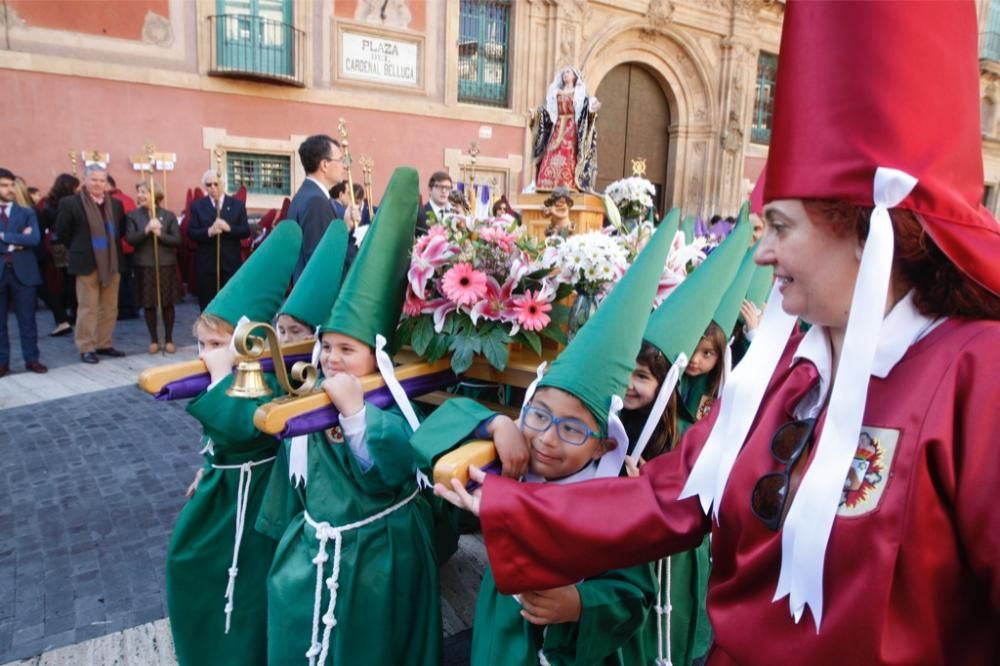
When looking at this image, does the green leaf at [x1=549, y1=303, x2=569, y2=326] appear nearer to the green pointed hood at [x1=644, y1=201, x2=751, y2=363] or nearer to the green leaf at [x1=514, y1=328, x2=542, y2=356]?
the green leaf at [x1=514, y1=328, x2=542, y2=356]

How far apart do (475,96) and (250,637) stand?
44.7 ft

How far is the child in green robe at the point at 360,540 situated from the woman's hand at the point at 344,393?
0.11 ft

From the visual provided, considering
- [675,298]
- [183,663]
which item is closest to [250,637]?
[183,663]

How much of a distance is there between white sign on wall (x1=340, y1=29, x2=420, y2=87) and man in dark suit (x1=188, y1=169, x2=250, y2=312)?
Answer: 213 inches

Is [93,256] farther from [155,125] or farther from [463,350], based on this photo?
[463,350]

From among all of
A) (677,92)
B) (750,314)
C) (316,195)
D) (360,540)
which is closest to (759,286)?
(750,314)

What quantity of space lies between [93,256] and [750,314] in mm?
6780

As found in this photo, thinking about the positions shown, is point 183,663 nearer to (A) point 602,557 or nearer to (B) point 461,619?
(B) point 461,619

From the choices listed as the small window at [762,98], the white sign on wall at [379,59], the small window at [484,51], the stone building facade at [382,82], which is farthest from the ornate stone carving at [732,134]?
the white sign on wall at [379,59]

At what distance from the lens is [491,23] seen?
47.6 feet

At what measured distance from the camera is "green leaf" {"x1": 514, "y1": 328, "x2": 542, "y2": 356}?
2193 mm

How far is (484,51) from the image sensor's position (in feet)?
47.4

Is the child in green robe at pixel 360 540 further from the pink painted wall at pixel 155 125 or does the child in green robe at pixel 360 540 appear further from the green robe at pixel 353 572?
the pink painted wall at pixel 155 125

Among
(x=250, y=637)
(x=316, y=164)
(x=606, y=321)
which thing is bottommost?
(x=250, y=637)
